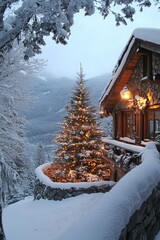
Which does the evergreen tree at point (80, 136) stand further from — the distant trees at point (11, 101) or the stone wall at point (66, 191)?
the distant trees at point (11, 101)

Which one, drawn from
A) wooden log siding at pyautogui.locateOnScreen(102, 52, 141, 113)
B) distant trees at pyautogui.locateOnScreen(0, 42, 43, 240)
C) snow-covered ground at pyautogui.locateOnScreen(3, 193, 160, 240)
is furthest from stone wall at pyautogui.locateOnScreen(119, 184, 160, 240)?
wooden log siding at pyautogui.locateOnScreen(102, 52, 141, 113)

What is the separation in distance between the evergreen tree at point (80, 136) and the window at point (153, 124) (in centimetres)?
296

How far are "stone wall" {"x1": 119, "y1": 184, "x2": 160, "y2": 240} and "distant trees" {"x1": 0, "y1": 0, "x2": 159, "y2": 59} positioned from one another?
2607 millimetres

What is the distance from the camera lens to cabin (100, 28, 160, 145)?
11.4 m

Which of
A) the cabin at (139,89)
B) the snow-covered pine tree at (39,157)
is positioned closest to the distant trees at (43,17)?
the cabin at (139,89)

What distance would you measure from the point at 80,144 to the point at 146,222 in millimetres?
10339

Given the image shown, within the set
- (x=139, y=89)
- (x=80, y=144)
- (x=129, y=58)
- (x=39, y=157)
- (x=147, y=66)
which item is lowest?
(x=39, y=157)

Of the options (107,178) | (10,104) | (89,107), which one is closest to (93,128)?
(89,107)

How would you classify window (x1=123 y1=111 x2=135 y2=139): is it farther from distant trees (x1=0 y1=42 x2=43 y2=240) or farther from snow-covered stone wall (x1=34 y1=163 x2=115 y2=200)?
distant trees (x1=0 y1=42 x2=43 y2=240)

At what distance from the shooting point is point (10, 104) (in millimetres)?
12203

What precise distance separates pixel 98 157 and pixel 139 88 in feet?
13.0

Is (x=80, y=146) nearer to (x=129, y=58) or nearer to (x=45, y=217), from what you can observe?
(x=129, y=58)

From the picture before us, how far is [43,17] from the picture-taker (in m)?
4.00

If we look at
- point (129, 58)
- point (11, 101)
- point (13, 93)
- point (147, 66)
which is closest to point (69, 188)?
point (11, 101)
